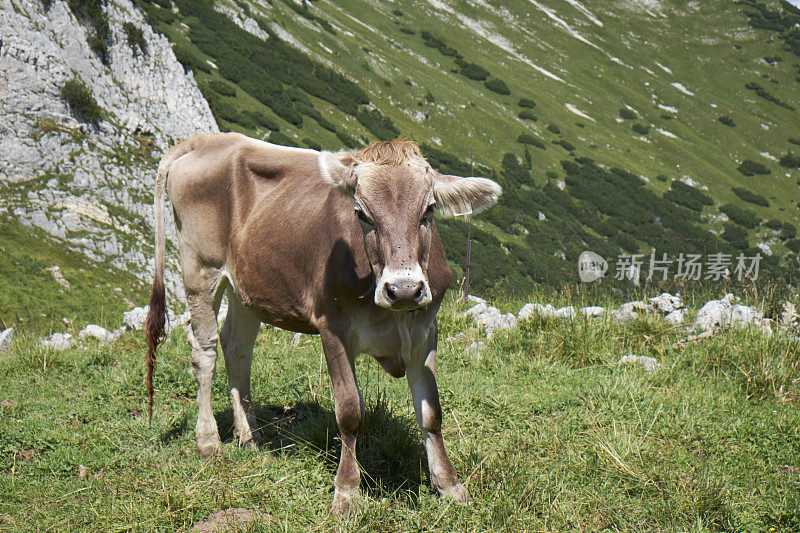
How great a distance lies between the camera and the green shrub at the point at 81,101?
3325 centimetres

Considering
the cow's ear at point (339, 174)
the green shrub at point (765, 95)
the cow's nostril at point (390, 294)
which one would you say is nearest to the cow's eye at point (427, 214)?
the cow's ear at point (339, 174)

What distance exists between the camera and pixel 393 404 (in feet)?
19.3

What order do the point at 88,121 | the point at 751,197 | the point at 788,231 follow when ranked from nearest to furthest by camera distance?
the point at 88,121
the point at 788,231
the point at 751,197

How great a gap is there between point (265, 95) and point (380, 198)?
56.8 metres

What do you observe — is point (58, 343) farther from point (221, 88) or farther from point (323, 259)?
point (221, 88)

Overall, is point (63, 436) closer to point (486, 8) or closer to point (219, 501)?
point (219, 501)

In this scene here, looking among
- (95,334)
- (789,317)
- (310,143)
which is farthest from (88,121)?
(789,317)

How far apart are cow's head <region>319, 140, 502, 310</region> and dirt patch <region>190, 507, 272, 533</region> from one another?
67.3 inches

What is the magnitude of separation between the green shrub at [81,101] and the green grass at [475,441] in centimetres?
2996

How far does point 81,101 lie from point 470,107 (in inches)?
2186

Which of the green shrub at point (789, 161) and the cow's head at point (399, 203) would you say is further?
the green shrub at point (789, 161)

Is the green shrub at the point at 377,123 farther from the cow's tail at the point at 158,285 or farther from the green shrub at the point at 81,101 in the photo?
the cow's tail at the point at 158,285

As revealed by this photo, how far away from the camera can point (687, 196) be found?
8094 cm

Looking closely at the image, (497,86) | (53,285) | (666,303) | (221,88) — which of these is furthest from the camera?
(497,86)
